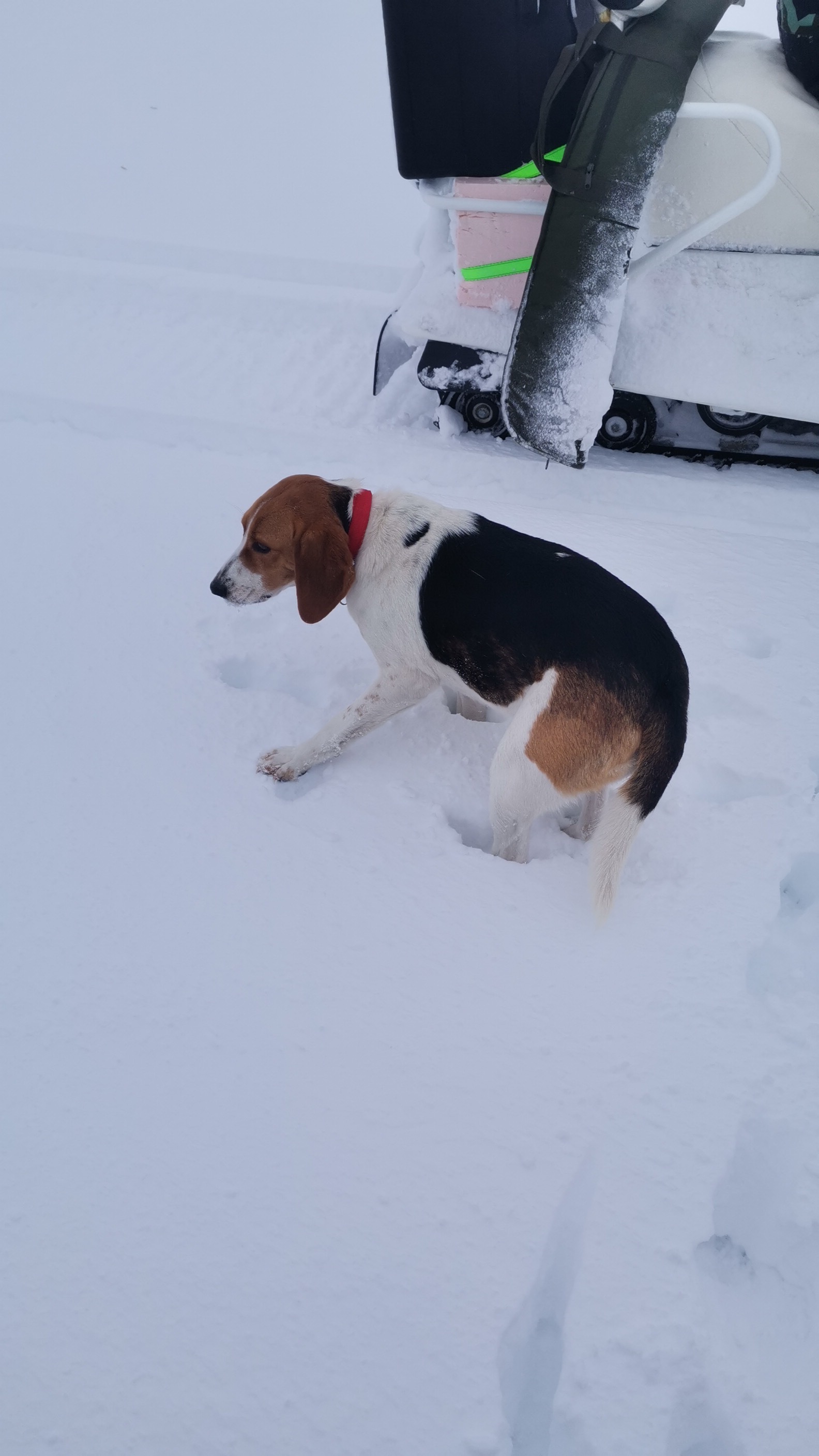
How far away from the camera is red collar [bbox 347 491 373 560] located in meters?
1.91

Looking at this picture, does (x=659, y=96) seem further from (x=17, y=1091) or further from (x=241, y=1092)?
(x=17, y=1091)

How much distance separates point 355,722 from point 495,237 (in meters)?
1.81

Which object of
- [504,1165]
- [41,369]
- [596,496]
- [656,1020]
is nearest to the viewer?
[504,1165]

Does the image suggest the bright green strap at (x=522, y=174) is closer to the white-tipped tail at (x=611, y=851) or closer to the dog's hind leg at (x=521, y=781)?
the dog's hind leg at (x=521, y=781)

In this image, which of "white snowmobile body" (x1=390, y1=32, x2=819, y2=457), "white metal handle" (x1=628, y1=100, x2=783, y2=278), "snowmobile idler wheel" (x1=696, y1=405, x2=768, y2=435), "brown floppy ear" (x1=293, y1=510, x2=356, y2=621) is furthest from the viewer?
"snowmobile idler wheel" (x1=696, y1=405, x2=768, y2=435)

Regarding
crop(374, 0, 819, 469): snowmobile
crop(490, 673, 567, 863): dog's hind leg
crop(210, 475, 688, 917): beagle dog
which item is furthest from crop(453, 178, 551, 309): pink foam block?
crop(490, 673, 567, 863): dog's hind leg

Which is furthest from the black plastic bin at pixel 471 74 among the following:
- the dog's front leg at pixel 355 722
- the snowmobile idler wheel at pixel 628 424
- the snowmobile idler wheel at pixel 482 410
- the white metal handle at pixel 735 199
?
the dog's front leg at pixel 355 722

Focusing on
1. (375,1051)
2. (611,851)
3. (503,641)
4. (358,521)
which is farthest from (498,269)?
(375,1051)

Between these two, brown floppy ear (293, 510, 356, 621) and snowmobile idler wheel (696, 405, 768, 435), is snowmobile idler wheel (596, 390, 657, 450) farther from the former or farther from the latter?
brown floppy ear (293, 510, 356, 621)

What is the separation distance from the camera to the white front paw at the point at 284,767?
2031 millimetres

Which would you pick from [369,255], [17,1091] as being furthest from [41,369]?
[17,1091]

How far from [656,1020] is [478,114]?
8.74ft

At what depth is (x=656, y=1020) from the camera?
5.38 ft

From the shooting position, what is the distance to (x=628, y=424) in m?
3.14
